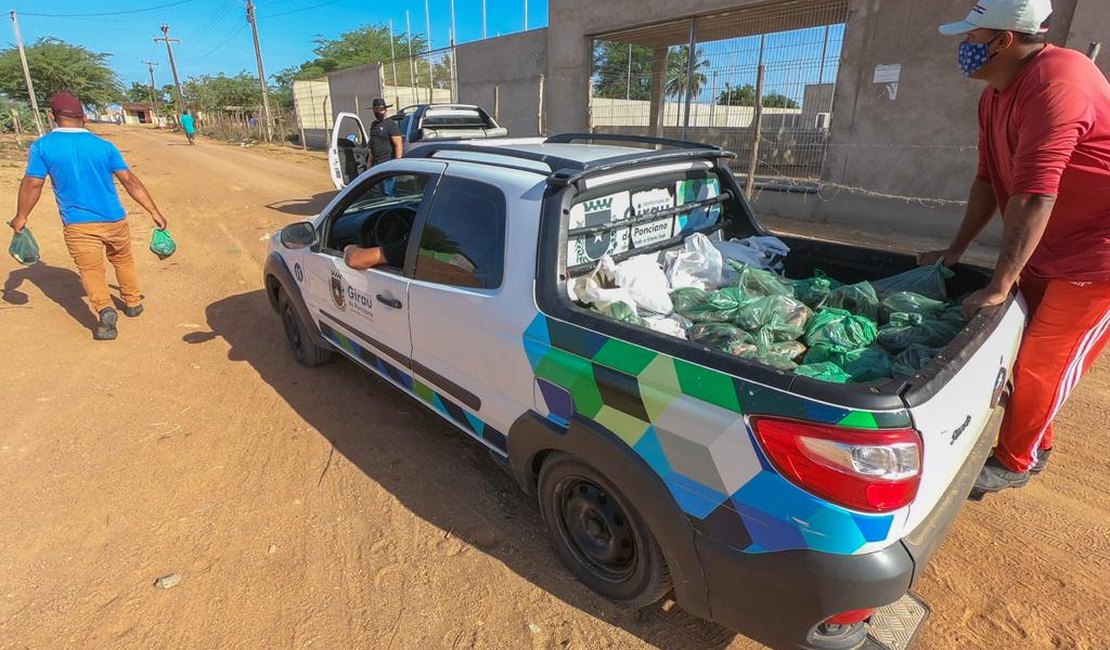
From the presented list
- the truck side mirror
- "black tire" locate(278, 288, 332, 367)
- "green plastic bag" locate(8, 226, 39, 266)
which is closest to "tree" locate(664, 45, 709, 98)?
"black tire" locate(278, 288, 332, 367)

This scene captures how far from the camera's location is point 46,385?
4.24 meters

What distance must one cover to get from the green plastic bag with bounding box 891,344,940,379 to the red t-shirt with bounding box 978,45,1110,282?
73 cm

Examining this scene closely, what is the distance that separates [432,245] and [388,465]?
4.20 feet

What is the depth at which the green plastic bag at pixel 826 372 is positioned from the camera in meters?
1.90

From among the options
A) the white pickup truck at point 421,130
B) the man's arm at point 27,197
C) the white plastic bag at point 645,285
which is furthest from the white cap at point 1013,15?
the white pickup truck at point 421,130

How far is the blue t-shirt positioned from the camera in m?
4.77

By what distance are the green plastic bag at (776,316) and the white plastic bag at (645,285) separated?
304 millimetres

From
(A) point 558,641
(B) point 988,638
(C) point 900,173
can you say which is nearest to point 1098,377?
(B) point 988,638

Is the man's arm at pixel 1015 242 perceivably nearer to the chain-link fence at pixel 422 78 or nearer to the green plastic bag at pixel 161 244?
the green plastic bag at pixel 161 244

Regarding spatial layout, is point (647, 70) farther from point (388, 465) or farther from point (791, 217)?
point (388, 465)

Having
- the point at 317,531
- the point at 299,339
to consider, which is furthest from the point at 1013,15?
the point at 299,339

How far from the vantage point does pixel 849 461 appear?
156 cm

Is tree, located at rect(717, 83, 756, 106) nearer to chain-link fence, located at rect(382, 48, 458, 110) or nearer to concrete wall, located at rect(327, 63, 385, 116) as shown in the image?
chain-link fence, located at rect(382, 48, 458, 110)

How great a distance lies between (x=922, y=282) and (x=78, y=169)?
6051 mm
